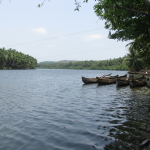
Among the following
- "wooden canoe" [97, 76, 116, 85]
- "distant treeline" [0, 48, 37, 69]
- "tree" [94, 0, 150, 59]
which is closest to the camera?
"tree" [94, 0, 150, 59]

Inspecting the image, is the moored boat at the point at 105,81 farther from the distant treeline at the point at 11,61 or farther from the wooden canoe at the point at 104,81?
the distant treeline at the point at 11,61

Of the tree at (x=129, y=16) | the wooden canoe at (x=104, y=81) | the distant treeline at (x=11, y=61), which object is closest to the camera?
the tree at (x=129, y=16)

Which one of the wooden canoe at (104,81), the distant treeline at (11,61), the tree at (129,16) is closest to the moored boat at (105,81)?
the wooden canoe at (104,81)

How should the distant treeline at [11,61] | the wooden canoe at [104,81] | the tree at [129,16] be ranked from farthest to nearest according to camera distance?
1. the distant treeline at [11,61]
2. the wooden canoe at [104,81]
3. the tree at [129,16]

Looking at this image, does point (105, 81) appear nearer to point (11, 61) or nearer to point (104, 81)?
point (104, 81)

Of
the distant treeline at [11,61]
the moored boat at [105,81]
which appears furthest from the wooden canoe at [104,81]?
the distant treeline at [11,61]

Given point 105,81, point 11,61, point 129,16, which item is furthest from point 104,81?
point 11,61

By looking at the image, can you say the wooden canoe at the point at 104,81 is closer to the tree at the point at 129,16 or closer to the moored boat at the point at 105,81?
the moored boat at the point at 105,81

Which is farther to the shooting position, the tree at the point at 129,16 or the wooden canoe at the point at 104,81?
the wooden canoe at the point at 104,81

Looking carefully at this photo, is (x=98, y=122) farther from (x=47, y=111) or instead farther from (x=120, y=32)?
(x=120, y=32)

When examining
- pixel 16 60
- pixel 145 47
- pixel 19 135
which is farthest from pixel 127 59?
pixel 16 60

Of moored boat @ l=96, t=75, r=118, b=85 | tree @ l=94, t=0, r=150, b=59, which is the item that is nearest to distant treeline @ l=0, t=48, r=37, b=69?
moored boat @ l=96, t=75, r=118, b=85

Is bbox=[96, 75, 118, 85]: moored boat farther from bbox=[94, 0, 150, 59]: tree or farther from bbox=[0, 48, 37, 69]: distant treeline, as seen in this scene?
bbox=[0, 48, 37, 69]: distant treeline

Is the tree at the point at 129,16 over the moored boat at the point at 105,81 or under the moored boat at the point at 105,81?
over
